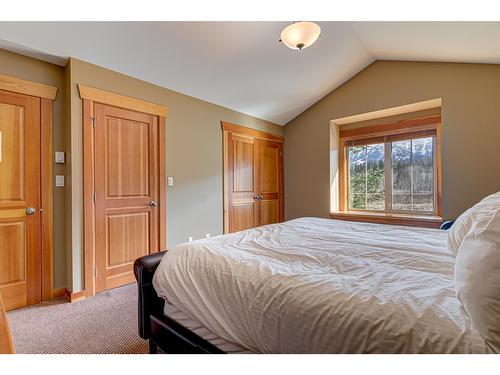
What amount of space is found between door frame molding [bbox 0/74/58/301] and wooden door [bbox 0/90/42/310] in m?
0.03

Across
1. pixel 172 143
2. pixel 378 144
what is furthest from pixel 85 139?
pixel 378 144

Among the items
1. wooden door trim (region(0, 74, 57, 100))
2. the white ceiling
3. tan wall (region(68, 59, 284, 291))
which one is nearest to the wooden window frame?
the white ceiling

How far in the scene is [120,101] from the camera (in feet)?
8.83

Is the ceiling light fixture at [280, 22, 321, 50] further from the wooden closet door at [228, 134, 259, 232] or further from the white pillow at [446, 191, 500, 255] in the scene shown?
the wooden closet door at [228, 134, 259, 232]

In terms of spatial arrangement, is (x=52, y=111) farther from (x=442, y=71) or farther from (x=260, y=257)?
(x=442, y=71)

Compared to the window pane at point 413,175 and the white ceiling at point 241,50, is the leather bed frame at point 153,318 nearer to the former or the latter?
the white ceiling at point 241,50

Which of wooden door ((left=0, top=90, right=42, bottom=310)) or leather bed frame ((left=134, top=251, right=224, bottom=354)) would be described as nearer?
leather bed frame ((left=134, top=251, right=224, bottom=354))

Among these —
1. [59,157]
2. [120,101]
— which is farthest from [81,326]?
[120,101]

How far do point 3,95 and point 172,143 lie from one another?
1544mm

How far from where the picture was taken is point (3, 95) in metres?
2.19

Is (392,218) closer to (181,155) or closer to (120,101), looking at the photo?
(181,155)

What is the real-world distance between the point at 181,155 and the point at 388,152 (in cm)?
315

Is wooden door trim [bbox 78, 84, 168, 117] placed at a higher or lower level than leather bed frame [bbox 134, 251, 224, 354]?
higher

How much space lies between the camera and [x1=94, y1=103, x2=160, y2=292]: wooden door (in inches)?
101
